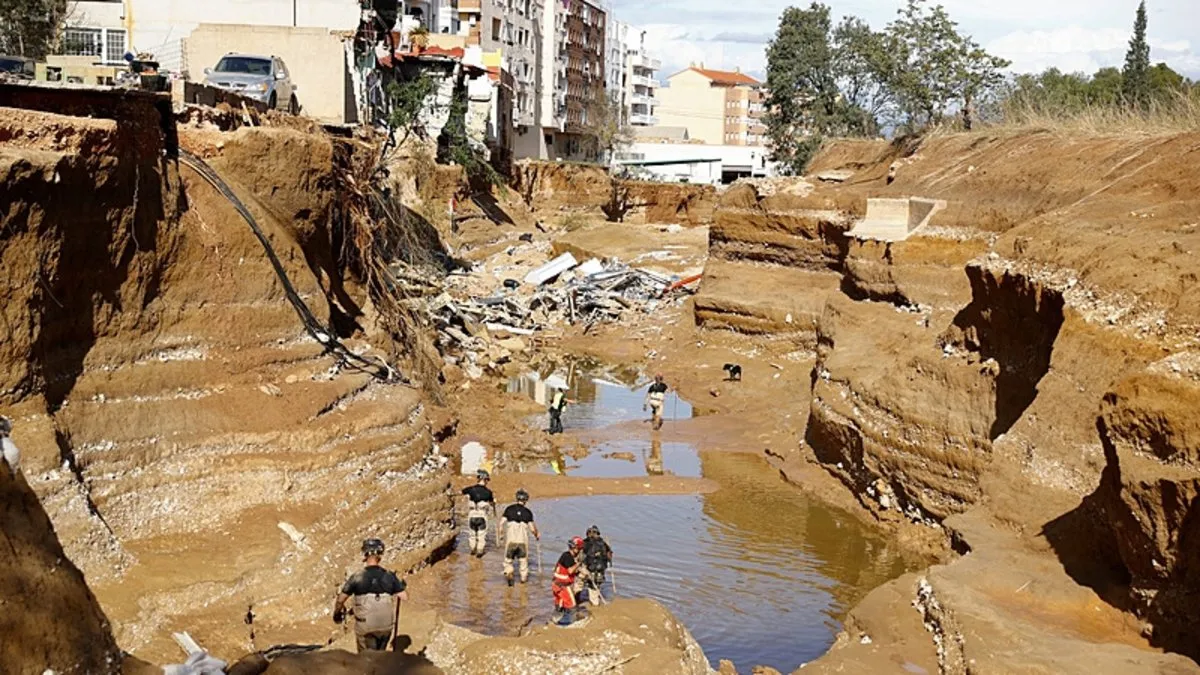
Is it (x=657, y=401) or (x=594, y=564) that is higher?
(x=594, y=564)

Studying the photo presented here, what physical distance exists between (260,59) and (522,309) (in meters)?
11.8

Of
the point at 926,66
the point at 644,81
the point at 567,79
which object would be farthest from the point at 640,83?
the point at 926,66

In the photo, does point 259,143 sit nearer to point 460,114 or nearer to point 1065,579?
point 1065,579

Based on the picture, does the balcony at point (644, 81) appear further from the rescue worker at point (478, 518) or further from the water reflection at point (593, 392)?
the rescue worker at point (478, 518)

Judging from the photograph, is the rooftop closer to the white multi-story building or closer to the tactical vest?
the white multi-story building

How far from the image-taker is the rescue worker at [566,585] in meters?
14.9

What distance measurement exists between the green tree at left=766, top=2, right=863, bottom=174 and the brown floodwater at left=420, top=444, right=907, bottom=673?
4282 centimetres

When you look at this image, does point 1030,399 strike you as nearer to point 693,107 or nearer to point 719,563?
point 719,563

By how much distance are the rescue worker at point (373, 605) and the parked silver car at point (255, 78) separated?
1828cm

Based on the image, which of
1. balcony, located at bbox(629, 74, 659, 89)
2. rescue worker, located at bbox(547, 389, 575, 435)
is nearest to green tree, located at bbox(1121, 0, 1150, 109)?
rescue worker, located at bbox(547, 389, 575, 435)

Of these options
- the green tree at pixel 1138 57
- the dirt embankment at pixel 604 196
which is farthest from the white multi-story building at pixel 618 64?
the green tree at pixel 1138 57

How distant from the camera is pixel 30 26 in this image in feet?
128

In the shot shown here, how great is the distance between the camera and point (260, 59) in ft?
99.8

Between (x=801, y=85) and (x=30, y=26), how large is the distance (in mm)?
37969
